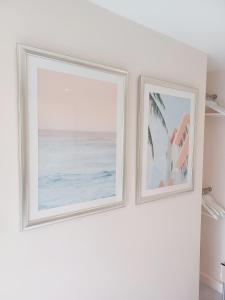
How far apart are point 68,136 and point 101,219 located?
538 mm

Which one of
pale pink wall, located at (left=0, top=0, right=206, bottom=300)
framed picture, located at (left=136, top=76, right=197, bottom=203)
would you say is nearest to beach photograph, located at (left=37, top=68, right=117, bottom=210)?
pale pink wall, located at (left=0, top=0, right=206, bottom=300)

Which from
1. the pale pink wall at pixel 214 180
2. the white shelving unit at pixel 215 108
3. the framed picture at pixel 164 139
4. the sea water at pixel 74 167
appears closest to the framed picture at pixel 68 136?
the sea water at pixel 74 167

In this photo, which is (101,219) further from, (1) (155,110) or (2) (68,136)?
(1) (155,110)

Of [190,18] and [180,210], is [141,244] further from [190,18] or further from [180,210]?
[190,18]

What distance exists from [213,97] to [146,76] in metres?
1.36

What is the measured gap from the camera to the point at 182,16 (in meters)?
1.44

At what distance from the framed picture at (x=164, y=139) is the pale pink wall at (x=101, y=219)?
67 millimetres

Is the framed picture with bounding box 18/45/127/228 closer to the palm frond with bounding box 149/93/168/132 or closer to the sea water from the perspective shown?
the sea water

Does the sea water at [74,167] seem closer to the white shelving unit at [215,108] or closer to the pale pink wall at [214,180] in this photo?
the white shelving unit at [215,108]

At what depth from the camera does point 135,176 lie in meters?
1.60

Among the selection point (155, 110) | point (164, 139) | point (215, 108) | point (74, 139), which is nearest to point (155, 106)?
point (155, 110)

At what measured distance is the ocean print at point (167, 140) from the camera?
1.67 meters

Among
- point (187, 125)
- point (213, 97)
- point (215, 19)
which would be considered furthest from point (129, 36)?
point (213, 97)

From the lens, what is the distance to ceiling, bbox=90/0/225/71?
1.30 metres
